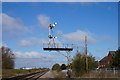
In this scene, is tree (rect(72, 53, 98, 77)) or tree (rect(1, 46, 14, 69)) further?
tree (rect(1, 46, 14, 69))

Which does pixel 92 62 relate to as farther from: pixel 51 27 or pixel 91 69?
pixel 51 27

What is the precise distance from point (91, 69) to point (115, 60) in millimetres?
8595

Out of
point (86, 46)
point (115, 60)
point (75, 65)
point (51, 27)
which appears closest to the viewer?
point (51, 27)

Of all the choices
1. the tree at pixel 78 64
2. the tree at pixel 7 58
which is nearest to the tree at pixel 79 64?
the tree at pixel 78 64

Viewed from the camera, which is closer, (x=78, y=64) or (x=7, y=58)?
(x=78, y=64)

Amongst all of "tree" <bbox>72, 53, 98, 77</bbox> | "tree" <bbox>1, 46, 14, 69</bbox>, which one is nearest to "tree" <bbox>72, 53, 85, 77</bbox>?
"tree" <bbox>72, 53, 98, 77</bbox>

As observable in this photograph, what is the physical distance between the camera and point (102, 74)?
97.4 ft

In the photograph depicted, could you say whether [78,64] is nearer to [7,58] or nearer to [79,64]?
[79,64]

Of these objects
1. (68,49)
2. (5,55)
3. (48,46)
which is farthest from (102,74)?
(5,55)

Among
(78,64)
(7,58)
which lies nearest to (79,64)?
(78,64)

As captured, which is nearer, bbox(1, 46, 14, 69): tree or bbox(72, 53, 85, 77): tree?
bbox(72, 53, 85, 77): tree

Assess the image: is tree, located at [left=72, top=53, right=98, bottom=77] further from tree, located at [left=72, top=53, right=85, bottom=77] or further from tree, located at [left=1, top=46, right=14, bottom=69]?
tree, located at [left=1, top=46, right=14, bottom=69]

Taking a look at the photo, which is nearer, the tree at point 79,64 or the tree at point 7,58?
the tree at point 79,64

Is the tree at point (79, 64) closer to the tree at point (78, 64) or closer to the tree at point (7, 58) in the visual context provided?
the tree at point (78, 64)
